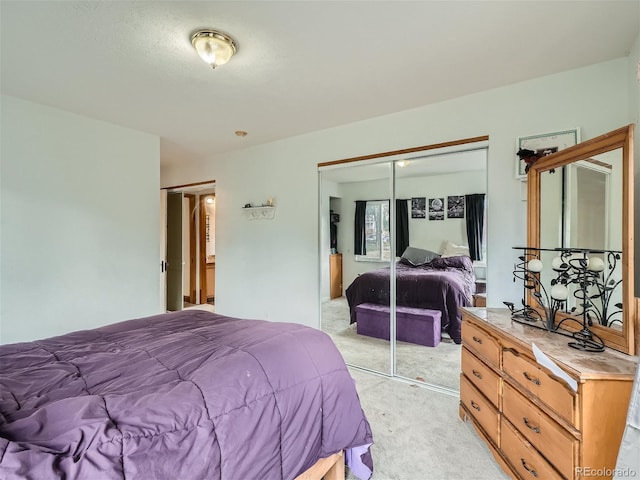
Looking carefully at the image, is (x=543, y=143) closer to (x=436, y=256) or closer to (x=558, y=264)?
(x=558, y=264)

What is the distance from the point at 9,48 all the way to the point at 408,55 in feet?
8.14

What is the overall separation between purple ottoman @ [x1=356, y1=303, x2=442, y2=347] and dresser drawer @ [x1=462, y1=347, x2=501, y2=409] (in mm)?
957

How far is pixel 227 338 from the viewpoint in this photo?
64.6 inches

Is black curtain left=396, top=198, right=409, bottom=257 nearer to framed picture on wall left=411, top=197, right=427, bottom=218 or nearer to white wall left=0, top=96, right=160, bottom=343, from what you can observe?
framed picture on wall left=411, top=197, right=427, bottom=218

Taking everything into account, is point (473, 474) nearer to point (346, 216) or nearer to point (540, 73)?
point (346, 216)

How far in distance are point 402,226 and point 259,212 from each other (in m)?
1.85

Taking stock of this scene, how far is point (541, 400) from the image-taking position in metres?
1.40

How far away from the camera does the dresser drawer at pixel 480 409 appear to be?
1.75 metres

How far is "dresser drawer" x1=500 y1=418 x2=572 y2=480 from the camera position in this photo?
1353 millimetres

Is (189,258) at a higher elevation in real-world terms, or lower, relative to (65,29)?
lower

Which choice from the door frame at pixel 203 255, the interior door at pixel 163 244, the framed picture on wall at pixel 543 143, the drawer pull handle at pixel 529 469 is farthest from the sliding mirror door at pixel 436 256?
the door frame at pixel 203 255

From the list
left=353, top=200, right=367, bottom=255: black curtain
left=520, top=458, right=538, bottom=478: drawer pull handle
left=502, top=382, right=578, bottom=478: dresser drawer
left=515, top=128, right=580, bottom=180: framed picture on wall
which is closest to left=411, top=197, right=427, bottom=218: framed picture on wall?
left=353, top=200, right=367, bottom=255: black curtain

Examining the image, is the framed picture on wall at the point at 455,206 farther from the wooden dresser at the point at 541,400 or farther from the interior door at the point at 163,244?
the interior door at the point at 163,244

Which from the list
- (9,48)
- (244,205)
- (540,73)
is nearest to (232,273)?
(244,205)
